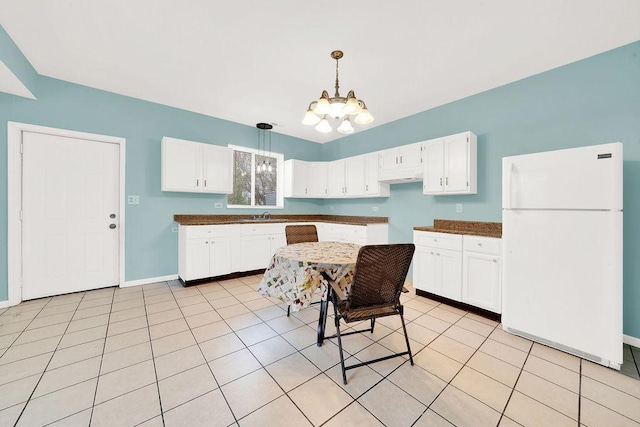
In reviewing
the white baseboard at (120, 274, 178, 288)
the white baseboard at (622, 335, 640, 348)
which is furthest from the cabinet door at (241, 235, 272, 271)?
the white baseboard at (622, 335, 640, 348)

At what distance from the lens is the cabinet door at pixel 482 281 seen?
255 centimetres

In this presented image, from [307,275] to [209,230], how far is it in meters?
2.35

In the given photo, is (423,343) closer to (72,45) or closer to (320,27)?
(320,27)

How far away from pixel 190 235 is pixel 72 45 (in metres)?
2.32

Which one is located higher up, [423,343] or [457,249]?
[457,249]

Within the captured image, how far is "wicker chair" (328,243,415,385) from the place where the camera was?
64.7 inches

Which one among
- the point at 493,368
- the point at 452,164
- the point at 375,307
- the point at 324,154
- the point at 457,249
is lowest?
the point at 493,368

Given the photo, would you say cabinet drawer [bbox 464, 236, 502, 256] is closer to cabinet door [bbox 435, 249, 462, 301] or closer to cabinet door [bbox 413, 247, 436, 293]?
cabinet door [bbox 435, 249, 462, 301]

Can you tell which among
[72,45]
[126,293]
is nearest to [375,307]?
[126,293]

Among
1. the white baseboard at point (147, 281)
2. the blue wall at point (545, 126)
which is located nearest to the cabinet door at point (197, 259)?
the white baseboard at point (147, 281)

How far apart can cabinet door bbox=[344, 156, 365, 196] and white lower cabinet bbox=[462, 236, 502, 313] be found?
208 cm

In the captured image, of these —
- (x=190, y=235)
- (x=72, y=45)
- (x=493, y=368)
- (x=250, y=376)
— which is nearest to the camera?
(x=250, y=376)

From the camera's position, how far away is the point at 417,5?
1.87 meters

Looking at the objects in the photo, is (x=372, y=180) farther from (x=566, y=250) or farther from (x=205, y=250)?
(x=205, y=250)
